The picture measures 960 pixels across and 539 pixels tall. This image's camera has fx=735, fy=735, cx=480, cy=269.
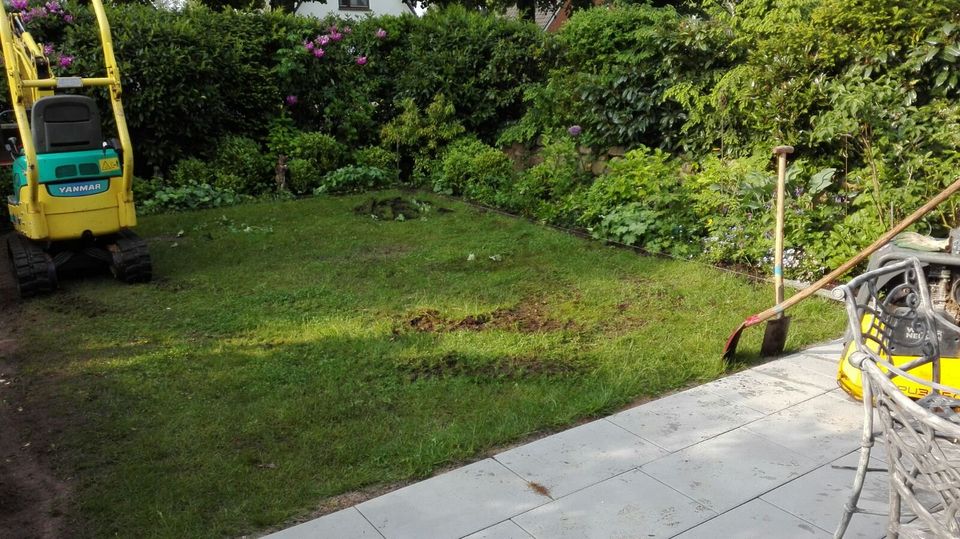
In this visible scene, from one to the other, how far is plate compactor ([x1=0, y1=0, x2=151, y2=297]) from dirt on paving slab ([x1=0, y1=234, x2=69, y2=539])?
5.79ft

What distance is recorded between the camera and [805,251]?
6.31 metres

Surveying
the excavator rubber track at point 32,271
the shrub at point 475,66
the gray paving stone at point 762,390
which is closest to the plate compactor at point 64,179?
the excavator rubber track at point 32,271

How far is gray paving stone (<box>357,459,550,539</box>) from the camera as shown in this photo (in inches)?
120

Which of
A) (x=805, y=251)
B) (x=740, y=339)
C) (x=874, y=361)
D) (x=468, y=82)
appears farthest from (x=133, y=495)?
(x=468, y=82)

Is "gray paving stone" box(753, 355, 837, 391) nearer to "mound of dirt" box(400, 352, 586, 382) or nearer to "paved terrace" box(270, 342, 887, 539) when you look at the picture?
"paved terrace" box(270, 342, 887, 539)

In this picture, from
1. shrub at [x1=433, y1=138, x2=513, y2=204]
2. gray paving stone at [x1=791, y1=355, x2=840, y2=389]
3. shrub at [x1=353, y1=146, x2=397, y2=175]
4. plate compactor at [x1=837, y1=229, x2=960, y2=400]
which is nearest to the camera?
plate compactor at [x1=837, y1=229, x2=960, y2=400]

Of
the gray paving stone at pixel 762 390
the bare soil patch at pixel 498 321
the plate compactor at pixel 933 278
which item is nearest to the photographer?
the plate compactor at pixel 933 278

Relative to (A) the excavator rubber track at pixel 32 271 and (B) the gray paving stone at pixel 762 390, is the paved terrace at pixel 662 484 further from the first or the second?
(A) the excavator rubber track at pixel 32 271

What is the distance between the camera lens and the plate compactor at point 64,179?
6020 millimetres

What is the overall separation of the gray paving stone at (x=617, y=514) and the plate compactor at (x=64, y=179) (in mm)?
4890

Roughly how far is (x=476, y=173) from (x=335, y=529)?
7.96 metres

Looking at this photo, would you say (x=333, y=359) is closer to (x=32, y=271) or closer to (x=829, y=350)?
(x=32, y=271)

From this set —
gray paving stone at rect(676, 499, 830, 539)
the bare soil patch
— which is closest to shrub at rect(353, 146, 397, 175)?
the bare soil patch

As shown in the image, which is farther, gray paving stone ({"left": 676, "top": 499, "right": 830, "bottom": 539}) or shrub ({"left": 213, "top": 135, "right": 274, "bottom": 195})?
shrub ({"left": 213, "top": 135, "right": 274, "bottom": 195})
